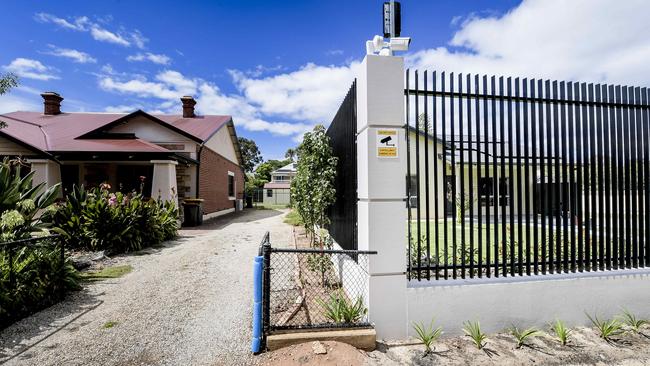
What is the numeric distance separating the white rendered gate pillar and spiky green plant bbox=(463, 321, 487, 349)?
0.71 metres

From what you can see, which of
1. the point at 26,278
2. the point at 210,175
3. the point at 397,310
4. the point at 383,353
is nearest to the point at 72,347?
the point at 26,278

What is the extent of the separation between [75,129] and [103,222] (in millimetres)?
12567

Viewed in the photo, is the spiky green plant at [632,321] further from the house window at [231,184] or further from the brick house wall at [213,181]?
the house window at [231,184]

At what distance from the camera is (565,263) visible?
12.9 ft

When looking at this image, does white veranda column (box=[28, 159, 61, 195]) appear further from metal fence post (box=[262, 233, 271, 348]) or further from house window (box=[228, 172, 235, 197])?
metal fence post (box=[262, 233, 271, 348])

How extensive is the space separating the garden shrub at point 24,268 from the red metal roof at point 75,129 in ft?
22.0

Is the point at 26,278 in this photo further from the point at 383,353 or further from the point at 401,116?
the point at 401,116

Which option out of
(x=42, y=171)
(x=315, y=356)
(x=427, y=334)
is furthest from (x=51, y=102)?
(x=427, y=334)

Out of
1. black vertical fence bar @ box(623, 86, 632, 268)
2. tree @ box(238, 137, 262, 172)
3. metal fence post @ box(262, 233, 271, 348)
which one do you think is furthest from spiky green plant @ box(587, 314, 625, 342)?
tree @ box(238, 137, 262, 172)

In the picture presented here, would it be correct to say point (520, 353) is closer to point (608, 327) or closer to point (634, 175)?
point (608, 327)

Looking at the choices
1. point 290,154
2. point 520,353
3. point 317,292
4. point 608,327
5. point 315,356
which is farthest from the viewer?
point 290,154

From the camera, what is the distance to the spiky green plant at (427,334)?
322 cm

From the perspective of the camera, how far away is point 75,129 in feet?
54.3

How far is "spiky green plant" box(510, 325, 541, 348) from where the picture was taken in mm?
3337
